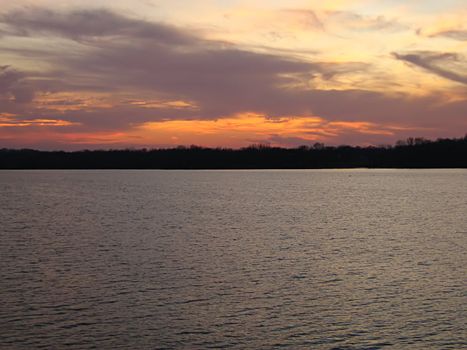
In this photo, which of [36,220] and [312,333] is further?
[36,220]

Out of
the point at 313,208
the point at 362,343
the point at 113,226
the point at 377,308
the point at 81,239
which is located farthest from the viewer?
the point at 313,208

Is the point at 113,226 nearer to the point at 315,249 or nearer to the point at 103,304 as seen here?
the point at 315,249

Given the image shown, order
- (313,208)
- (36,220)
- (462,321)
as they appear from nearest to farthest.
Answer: (462,321) < (36,220) < (313,208)

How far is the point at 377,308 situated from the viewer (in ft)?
69.6

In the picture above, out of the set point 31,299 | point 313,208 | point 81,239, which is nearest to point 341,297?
point 31,299

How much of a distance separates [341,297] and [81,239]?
23442mm

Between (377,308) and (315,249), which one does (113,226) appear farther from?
(377,308)

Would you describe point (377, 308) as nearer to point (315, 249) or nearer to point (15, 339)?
point (15, 339)

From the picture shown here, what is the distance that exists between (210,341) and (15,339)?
5856mm

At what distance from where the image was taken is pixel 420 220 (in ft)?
182

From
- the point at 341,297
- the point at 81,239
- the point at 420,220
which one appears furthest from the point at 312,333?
the point at 420,220

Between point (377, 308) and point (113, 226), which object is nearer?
point (377, 308)

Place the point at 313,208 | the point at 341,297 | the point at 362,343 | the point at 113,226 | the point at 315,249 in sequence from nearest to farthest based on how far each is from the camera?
the point at 362,343 < the point at 341,297 < the point at 315,249 < the point at 113,226 < the point at 313,208

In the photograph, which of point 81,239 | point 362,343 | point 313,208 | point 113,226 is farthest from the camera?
point 313,208
